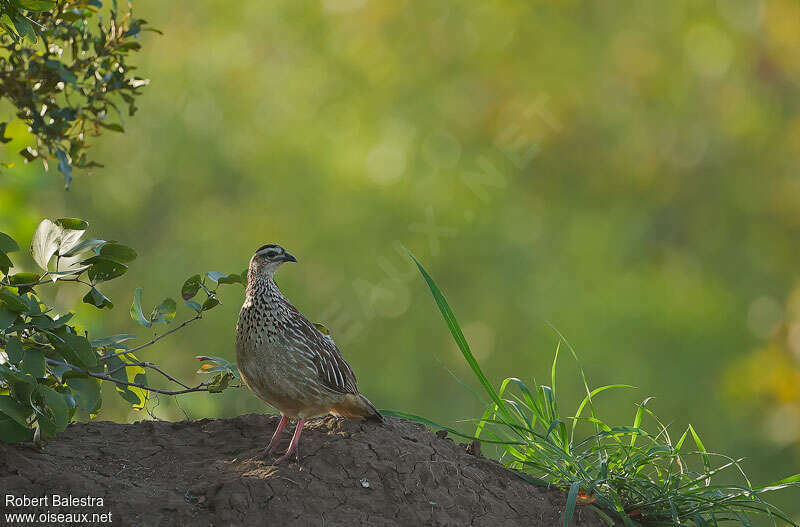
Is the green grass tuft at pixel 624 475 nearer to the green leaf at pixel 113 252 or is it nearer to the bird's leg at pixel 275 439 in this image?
the bird's leg at pixel 275 439

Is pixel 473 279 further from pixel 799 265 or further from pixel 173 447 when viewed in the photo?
pixel 173 447

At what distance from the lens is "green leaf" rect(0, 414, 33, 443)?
98.9 inches

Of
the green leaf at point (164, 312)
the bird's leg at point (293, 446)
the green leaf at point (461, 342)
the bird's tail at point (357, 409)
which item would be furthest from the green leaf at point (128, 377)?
the green leaf at point (461, 342)

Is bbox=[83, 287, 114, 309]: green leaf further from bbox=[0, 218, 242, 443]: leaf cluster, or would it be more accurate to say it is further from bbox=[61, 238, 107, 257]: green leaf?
bbox=[61, 238, 107, 257]: green leaf

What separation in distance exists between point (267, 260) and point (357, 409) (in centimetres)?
62

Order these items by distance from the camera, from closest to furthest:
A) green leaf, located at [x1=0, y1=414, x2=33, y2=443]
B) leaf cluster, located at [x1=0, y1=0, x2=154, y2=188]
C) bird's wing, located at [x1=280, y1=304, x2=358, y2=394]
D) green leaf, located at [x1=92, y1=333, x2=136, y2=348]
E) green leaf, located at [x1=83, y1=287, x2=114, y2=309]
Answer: green leaf, located at [x1=0, y1=414, x2=33, y2=443] < green leaf, located at [x1=83, y1=287, x2=114, y2=309] < green leaf, located at [x1=92, y1=333, x2=136, y2=348] < bird's wing, located at [x1=280, y1=304, x2=358, y2=394] < leaf cluster, located at [x1=0, y1=0, x2=154, y2=188]

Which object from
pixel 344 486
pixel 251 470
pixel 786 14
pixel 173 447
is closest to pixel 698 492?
pixel 344 486

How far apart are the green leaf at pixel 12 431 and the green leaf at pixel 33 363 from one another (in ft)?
0.55

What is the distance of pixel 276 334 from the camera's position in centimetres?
301

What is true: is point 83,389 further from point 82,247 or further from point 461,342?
point 461,342

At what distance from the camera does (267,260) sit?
3266 mm

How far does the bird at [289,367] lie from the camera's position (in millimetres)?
2949

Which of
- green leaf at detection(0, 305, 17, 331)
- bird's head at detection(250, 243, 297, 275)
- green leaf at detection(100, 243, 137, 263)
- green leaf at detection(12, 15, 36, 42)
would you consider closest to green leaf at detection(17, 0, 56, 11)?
green leaf at detection(12, 15, 36, 42)

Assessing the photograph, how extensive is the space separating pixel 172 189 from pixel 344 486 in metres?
5.95
